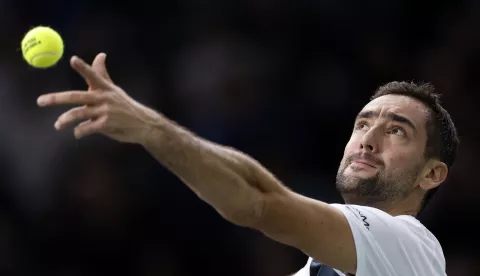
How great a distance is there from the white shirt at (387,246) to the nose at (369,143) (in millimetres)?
665

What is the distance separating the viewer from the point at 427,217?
27.2 ft

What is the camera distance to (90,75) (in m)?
3.36

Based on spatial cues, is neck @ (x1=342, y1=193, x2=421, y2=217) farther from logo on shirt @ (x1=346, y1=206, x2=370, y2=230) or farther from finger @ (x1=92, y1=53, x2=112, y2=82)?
finger @ (x1=92, y1=53, x2=112, y2=82)

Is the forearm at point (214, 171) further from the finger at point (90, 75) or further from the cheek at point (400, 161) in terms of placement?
the cheek at point (400, 161)

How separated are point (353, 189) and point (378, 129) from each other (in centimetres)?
46

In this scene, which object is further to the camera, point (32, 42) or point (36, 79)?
point (36, 79)

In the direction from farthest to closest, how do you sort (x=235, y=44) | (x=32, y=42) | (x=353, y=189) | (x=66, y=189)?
(x=235, y=44)
(x=66, y=189)
(x=353, y=189)
(x=32, y=42)

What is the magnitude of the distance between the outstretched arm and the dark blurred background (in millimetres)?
3977

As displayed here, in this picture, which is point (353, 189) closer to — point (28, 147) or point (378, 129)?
point (378, 129)

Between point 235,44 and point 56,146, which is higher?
point 235,44

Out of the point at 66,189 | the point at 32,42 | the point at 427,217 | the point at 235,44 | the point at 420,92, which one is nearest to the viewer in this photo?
the point at 32,42

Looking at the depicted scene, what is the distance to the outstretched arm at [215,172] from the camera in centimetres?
332

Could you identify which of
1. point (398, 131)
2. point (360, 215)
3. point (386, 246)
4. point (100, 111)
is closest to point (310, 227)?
point (360, 215)

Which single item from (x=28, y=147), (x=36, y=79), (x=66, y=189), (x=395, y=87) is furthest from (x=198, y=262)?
(x=395, y=87)
